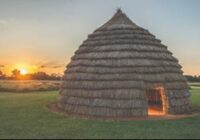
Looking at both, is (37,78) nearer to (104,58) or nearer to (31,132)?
(104,58)

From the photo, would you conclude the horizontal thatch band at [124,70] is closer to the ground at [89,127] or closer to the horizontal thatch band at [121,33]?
the horizontal thatch band at [121,33]

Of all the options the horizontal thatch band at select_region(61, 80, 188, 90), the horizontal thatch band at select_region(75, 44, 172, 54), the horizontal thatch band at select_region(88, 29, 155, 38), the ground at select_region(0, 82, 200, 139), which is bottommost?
the ground at select_region(0, 82, 200, 139)

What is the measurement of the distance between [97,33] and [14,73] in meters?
50.0

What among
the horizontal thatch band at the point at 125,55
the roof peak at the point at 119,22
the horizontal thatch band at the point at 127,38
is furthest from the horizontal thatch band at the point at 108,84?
the roof peak at the point at 119,22

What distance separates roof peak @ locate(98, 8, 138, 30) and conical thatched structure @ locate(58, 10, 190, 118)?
7cm

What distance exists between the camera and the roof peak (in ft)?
86.5

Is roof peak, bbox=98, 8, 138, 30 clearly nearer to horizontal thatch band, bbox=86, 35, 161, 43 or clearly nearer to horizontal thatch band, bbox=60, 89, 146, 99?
horizontal thatch band, bbox=86, 35, 161, 43

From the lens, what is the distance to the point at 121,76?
76.6 feet

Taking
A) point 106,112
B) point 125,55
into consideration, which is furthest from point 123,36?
point 106,112

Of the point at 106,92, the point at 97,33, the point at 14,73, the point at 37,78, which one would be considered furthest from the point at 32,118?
the point at 14,73

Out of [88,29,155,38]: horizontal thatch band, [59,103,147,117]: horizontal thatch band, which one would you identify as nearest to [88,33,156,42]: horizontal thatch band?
[88,29,155,38]: horizontal thatch band

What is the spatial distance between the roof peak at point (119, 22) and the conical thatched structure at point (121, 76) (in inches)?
2.8

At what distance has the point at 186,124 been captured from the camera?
20375mm

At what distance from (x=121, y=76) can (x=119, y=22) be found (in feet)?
16.9
